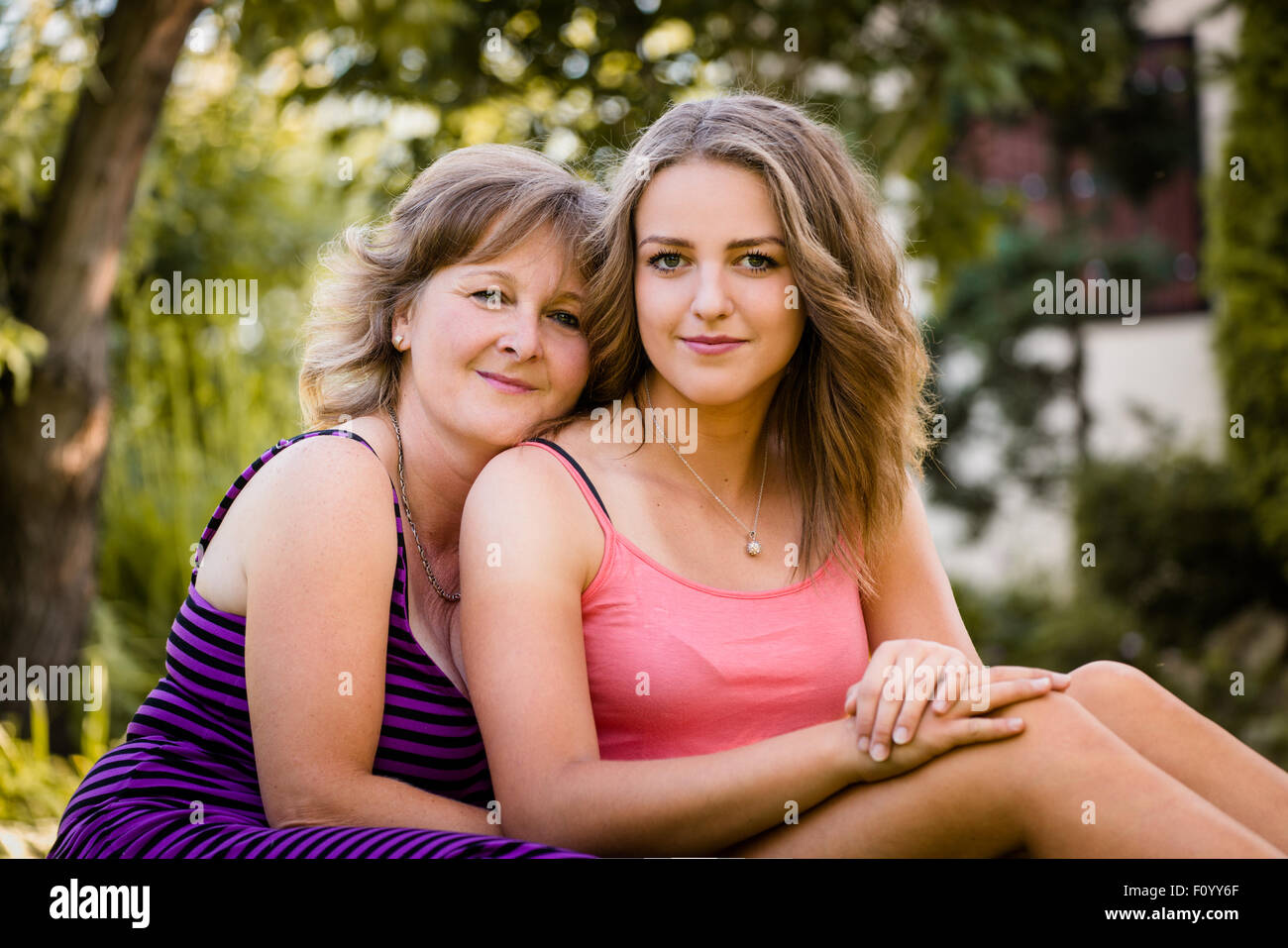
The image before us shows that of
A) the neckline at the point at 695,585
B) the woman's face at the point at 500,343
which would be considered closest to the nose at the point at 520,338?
the woman's face at the point at 500,343

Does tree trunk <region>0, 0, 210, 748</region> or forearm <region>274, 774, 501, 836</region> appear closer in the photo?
forearm <region>274, 774, 501, 836</region>

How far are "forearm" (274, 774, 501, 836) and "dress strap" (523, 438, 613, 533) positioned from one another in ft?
1.75

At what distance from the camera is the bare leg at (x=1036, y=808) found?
1.76 metres

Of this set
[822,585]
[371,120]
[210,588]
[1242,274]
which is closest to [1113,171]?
[1242,274]

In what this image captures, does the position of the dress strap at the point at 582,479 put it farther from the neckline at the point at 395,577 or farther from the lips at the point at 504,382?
the neckline at the point at 395,577

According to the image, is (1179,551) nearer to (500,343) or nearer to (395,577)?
(500,343)

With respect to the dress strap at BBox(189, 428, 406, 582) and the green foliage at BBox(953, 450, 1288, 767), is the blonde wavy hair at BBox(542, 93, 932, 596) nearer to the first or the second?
the dress strap at BBox(189, 428, 406, 582)

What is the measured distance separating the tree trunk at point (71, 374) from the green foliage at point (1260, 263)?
4.85m

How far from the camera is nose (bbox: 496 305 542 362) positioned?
7.47 feet

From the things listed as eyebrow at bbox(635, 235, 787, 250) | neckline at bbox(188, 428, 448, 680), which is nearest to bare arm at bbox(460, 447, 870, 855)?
neckline at bbox(188, 428, 448, 680)

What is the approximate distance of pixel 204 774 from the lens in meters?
2.14

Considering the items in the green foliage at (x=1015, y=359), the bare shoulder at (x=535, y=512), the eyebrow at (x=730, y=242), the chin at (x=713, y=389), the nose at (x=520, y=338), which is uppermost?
the green foliage at (x=1015, y=359)

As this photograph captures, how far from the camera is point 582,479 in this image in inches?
87.3

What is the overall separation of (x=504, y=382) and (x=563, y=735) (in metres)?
0.68
